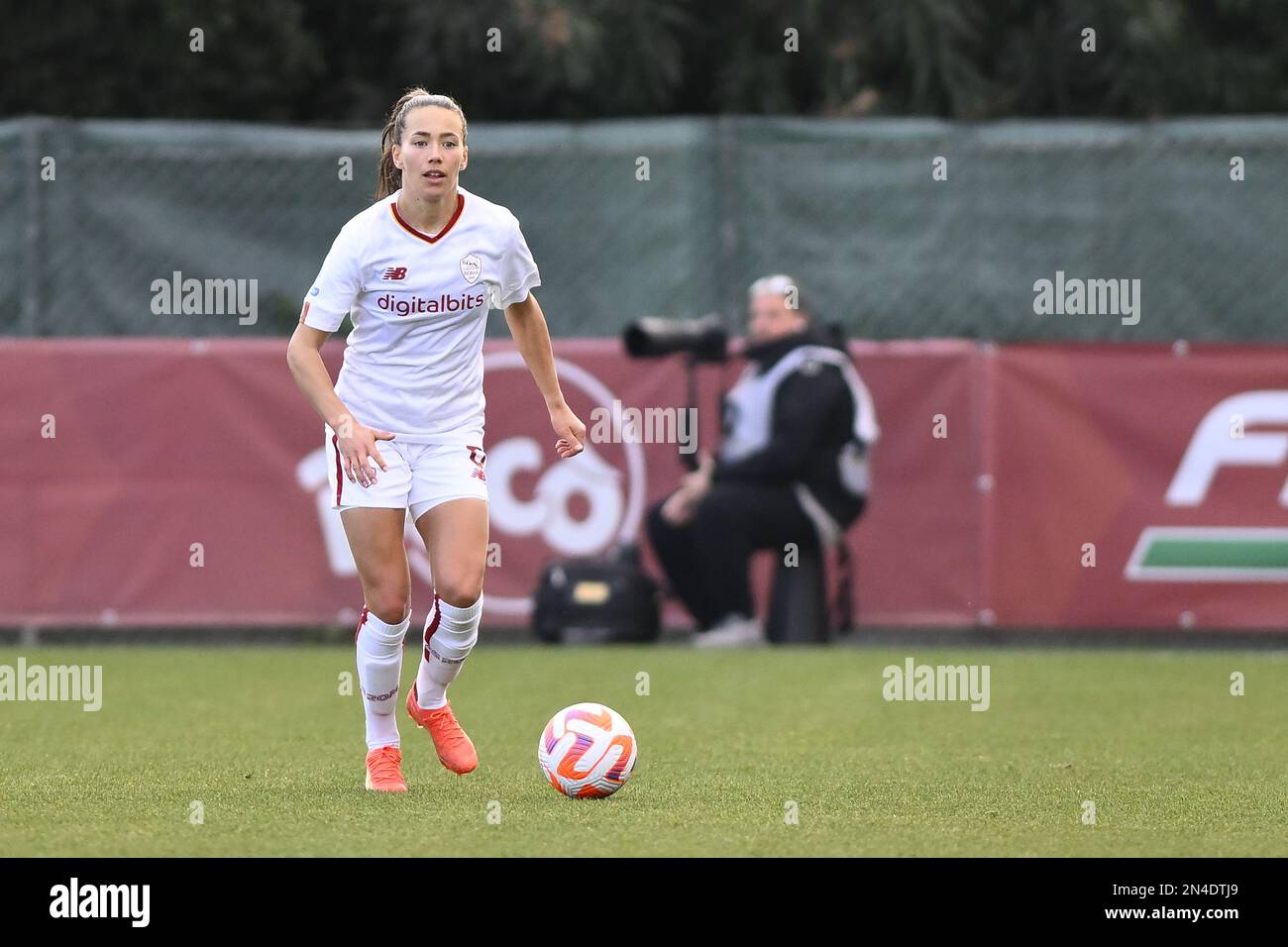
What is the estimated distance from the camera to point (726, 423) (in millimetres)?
13172

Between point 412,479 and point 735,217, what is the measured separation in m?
6.76

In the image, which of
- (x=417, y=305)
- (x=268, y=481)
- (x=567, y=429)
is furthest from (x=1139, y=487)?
(x=417, y=305)

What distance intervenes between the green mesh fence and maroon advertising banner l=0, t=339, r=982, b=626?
77 centimetres

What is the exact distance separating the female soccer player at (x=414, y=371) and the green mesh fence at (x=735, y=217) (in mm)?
6506

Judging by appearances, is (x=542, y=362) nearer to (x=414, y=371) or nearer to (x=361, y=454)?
(x=414, y=371)

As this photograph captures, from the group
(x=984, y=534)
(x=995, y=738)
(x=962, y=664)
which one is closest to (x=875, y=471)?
(x=984, y=534)

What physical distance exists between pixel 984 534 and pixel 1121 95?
18.6 ft

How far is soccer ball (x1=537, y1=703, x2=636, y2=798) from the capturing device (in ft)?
23.4

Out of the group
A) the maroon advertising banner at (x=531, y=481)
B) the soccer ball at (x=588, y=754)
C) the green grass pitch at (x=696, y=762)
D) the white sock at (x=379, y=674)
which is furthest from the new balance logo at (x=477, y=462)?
the maroon advertising banner at (x=531, y=481)

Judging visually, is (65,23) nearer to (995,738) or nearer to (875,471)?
(875,471)

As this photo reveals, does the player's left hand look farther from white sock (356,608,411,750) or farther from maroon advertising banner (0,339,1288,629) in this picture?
maroon advertising banner (0,339,1288,629)

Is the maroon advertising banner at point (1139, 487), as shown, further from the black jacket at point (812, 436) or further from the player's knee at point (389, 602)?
the player's knee at point (389, 602)

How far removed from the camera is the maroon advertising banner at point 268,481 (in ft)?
43.6

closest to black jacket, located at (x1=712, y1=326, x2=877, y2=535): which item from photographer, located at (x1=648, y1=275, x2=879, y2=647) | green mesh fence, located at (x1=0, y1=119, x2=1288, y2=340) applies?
photographer, located at (x1=648, y1=275, x2=879, y2=647)
